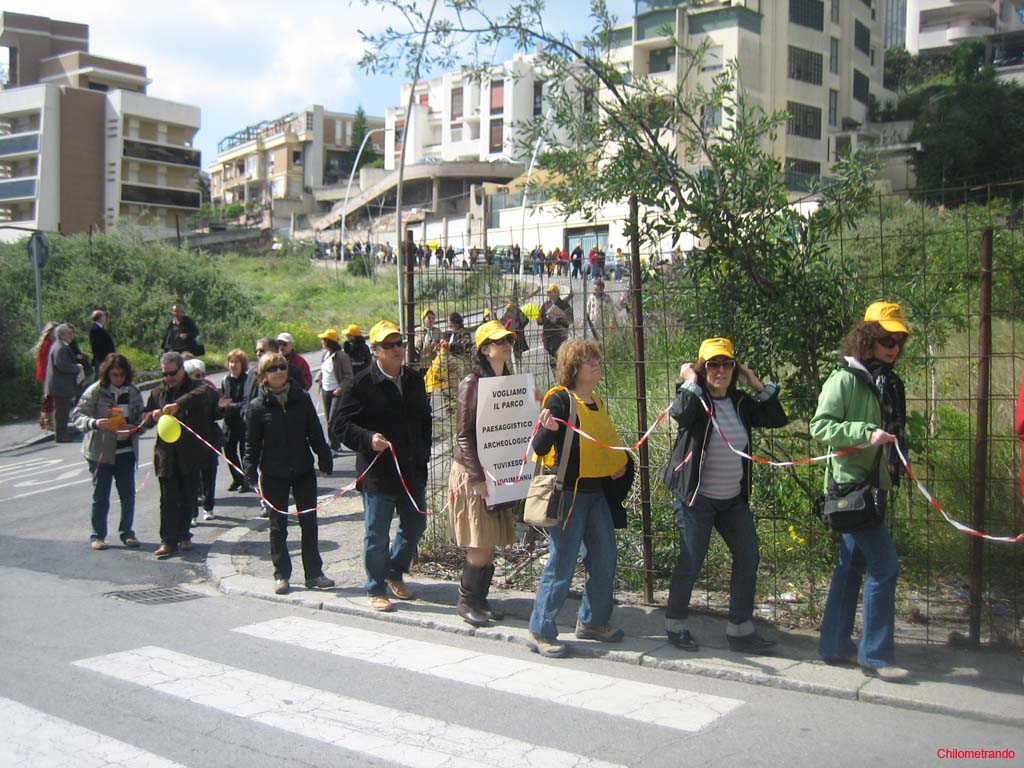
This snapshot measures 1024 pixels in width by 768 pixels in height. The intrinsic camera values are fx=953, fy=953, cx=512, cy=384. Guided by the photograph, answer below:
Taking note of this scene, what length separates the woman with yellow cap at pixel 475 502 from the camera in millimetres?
6293

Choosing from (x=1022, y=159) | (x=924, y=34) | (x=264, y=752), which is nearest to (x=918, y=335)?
(x=264, y=752)

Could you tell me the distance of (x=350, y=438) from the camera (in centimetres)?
678

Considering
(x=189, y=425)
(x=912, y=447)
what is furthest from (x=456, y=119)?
(x=912, y=447)

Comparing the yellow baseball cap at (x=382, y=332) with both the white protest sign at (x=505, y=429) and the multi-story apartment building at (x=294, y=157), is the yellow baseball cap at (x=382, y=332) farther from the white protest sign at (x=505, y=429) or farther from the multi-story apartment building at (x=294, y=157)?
the multi-story apartment building at (x=294, y=157)

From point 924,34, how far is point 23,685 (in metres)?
91.1

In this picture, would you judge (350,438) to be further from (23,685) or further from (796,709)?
(796,709)

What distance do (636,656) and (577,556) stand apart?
2.28ft

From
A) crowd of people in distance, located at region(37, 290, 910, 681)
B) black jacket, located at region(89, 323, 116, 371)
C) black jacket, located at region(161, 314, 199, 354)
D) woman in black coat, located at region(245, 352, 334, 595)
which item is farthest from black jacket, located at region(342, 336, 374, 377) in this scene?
black jacket, located at region(89, 323, 116, 371)

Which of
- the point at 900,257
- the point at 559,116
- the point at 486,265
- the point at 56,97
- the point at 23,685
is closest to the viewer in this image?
the point at 23,685

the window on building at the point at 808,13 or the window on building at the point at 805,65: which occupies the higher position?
the window on building at the point at 808,13

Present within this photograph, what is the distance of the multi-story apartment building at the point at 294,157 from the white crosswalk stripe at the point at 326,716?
3704 inches

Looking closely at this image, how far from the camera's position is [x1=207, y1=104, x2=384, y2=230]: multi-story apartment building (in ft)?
335

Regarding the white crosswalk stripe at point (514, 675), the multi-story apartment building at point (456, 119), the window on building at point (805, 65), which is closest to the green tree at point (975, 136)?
the window on building at point (805, 65)

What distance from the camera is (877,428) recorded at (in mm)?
5047
